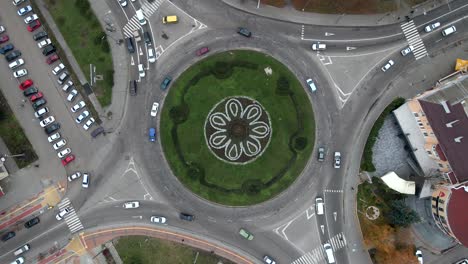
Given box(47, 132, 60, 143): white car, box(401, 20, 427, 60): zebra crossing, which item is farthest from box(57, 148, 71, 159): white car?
box(401, 20, 427, 60): zebra crossing

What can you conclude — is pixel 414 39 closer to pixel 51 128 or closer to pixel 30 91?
pixel 51 128

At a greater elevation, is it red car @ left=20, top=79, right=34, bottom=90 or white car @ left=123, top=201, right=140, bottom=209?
red car @ left=20, top=79, right=34, bottom=90

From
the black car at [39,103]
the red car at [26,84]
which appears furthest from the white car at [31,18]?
the black car at [39,103]

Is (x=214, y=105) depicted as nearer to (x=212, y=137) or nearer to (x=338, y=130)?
(x=212, y=137)

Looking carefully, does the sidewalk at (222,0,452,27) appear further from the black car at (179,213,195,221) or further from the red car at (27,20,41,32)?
the black car at (179,213,195,221)

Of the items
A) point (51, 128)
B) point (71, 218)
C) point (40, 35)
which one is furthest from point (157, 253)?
point (40, 35)

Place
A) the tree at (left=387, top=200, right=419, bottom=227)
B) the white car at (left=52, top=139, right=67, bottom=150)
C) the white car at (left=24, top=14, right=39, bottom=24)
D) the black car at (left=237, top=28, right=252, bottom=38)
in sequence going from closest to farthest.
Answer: the tree at (left=387, top=200, right=419, bottom=227) < the black car at (left=237, top=28, right=252, bottom=38) < the white car at (left=52, top=139, right=67, bottom=150) < the white car at (left=24, top=14, right=39, bottom=24)

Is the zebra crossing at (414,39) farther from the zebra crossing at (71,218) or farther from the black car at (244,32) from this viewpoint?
the zebra crossing at (71,218)
